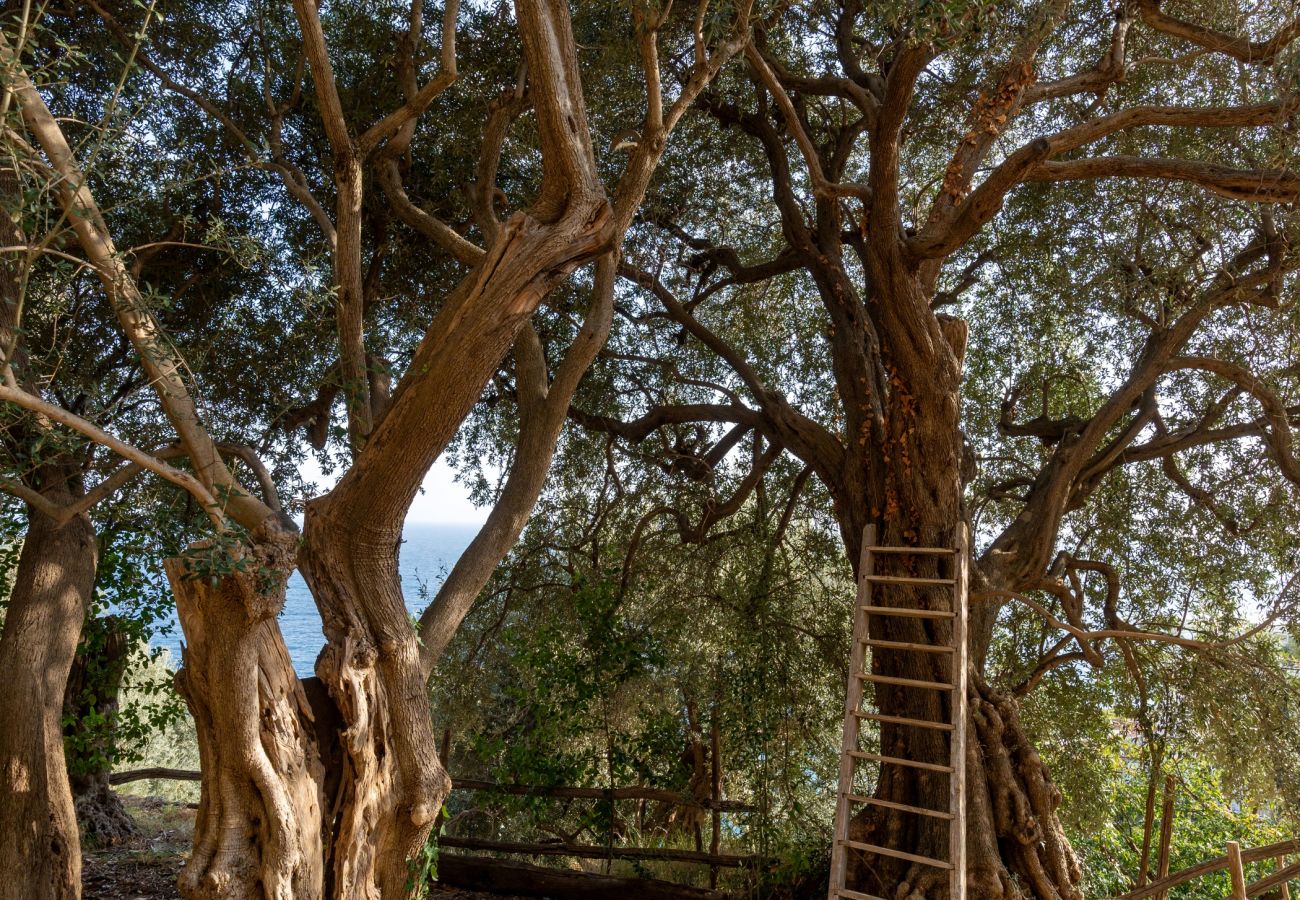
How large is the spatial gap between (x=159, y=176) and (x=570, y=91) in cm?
337

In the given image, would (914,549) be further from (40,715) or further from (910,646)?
(40,715)

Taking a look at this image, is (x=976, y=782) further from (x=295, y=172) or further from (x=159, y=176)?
(x=159, y=176)

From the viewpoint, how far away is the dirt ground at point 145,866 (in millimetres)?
5816

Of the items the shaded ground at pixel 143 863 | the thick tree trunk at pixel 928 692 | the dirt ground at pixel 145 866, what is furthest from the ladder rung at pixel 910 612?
the shaded ground at pixel 143 863

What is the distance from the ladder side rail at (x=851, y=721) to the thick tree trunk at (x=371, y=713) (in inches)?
76.5

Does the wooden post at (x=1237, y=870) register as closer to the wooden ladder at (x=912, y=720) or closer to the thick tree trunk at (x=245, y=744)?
the wooden ladder at (x=912, y=720)

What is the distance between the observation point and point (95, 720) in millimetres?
6207

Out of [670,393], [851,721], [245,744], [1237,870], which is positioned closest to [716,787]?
[851,721]

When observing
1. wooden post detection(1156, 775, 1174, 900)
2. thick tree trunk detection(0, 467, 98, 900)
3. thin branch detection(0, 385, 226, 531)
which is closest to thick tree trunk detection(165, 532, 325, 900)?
thin branch detection(0, 385, 226, 531)

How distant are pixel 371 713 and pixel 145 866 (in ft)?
12.6

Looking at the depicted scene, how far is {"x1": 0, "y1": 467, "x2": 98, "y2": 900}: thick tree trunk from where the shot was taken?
452cm

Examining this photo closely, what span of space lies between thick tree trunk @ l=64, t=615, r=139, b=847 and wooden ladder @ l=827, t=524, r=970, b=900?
4.90 meters

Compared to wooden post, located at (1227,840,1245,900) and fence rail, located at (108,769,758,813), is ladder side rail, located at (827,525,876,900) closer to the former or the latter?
wooden post, located at (1227,840,1245,900)

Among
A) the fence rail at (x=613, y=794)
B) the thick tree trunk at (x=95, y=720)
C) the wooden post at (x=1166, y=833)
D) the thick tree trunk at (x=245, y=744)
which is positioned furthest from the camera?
the fence rail at (x=613, y=794)
